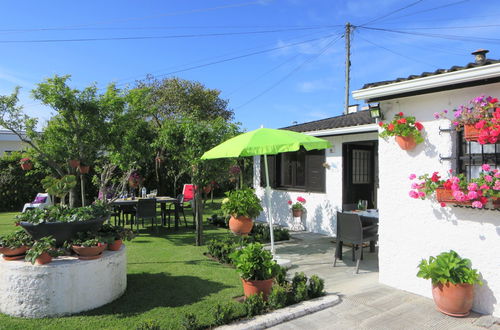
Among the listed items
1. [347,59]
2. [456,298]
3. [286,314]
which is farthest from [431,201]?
[347,59]

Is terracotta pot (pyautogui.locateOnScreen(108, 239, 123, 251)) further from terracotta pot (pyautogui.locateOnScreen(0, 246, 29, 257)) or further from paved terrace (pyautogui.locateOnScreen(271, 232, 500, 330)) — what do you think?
paved terrace (pyautogui.locateOnScreen(271, 232, 500, 330))

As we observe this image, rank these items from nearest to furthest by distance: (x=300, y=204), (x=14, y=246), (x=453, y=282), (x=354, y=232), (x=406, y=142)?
1. (x=453, y=282)
2. (x=14, y=246)
3. (x=406, y=142)
4. (x=354, y=232)
5. (x=300, y=204)

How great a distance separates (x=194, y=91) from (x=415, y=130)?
1757cm

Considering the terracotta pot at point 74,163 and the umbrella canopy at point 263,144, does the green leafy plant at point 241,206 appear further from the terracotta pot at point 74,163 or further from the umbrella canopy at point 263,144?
the terracotta pot at point 74,163

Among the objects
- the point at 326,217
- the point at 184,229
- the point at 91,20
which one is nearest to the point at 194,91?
the point at 91,20

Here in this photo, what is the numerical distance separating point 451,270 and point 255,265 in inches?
83.4

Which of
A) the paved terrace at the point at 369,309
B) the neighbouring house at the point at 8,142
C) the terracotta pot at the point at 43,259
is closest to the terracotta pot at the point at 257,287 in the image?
the paved terrace at the point at 369,309

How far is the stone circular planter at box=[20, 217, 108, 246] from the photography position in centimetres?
397

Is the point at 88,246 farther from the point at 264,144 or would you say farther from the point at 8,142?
the point at 8,142

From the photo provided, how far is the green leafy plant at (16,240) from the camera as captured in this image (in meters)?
3.88

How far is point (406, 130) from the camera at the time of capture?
13.5ft

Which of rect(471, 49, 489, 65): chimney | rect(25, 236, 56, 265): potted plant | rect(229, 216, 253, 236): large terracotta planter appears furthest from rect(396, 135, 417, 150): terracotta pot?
rect(25, 236, 56, 265): potted plant

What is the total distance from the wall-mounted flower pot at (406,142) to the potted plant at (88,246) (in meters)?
3.96

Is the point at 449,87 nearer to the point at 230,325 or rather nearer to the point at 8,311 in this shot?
the point at 230,325
